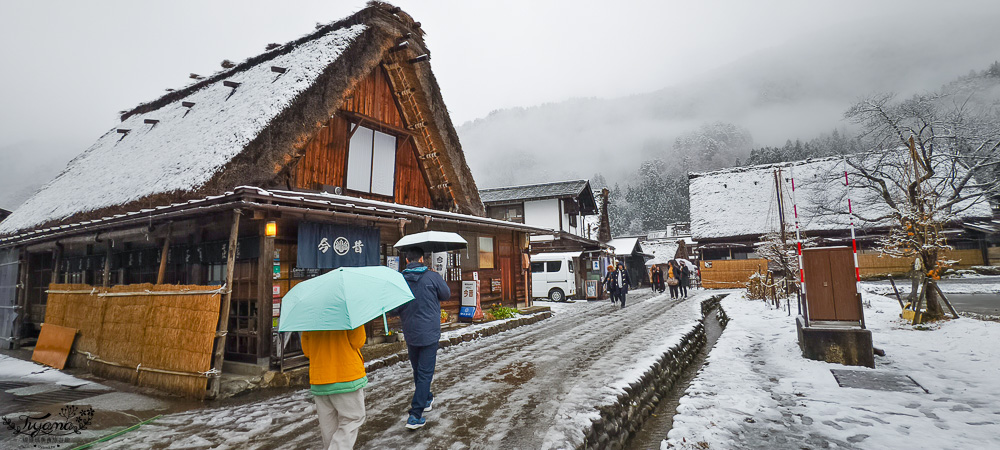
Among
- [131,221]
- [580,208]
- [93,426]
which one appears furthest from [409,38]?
[580,208]

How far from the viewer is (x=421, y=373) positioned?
4.51 meters

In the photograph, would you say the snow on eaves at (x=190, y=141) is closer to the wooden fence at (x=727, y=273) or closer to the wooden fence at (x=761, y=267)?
the wooden fence at (x=761, y=267)

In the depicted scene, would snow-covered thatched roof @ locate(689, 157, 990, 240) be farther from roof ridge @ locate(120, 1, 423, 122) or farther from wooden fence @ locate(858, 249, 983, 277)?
roof ridge @ locate(120, 1, 423, 122)

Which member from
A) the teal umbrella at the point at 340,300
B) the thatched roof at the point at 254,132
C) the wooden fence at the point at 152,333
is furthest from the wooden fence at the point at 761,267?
the wooden fence at the point at 152,333

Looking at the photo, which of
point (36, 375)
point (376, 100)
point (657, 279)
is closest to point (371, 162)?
point (376, 100)

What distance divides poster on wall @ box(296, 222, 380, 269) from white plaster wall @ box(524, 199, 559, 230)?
1784 centimetres

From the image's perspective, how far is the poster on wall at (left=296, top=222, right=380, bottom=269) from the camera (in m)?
7.24

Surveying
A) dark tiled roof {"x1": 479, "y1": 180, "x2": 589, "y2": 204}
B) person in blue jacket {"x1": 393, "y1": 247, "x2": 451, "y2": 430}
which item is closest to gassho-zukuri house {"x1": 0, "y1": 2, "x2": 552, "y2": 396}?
person in blue jacket {"x1": 393, "y1": 247, "x2": 451, "y2": 430}

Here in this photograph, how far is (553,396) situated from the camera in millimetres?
5398

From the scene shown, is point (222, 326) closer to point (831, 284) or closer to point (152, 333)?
point (152, 333)

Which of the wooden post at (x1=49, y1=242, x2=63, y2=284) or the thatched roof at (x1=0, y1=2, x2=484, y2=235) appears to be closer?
the thatched roof at (x1=0, y1=2, x2=484, y2=235)

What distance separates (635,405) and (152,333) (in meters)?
7.40

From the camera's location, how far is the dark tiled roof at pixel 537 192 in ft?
84.1

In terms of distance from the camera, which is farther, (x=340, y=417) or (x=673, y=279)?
(x=673, y=279)
